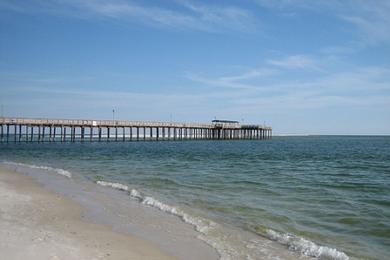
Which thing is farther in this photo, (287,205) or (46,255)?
(287,205)

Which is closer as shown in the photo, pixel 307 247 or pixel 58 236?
pixel 58 236

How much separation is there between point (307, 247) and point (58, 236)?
4767 mm

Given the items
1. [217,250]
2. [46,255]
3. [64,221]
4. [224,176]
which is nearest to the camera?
[46,255]

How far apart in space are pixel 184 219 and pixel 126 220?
1453 mm

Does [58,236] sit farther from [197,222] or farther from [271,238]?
[271,238]

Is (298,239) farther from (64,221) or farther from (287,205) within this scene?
(64,221)

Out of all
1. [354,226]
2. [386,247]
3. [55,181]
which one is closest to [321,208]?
[354,226]

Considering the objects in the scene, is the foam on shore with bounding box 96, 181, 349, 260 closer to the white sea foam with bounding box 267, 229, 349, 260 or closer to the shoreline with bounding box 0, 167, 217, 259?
the white sea foam with bounding box 267, 229, 349, 260

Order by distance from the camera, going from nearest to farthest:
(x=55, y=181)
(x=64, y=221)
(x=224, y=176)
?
(x=64, y=221), (x=55, y=181), (x=224, y=176)

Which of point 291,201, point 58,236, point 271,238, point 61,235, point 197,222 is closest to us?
point 58,236

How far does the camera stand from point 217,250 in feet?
26.7

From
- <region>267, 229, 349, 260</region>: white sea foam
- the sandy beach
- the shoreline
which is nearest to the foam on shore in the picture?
<region>267, 229, 349, 260</region>: white sea foam

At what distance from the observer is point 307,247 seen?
8.47m

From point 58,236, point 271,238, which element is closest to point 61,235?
point 58,236
